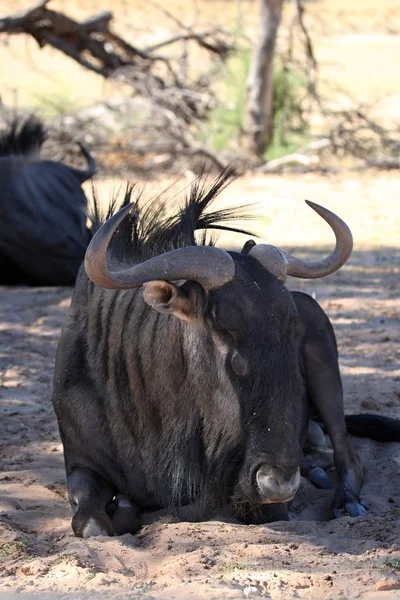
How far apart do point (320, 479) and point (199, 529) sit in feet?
3.53

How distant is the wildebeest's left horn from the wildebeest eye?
476mm

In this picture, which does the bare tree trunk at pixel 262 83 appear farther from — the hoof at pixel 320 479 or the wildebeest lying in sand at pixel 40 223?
the hoof at pixel 320 479

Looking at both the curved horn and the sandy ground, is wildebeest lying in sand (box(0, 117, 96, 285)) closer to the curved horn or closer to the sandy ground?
the sandy ground

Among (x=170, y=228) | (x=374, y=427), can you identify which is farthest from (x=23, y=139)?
(x=374, y=427)

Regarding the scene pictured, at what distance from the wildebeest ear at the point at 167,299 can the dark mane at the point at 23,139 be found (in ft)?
20.3

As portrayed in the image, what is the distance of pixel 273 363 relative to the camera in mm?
3846

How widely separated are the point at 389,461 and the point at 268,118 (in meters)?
11.4

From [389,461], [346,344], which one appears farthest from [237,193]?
[389,461]

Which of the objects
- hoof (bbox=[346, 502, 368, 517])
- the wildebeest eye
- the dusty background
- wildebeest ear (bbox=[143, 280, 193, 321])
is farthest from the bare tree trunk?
the wildebeest eye

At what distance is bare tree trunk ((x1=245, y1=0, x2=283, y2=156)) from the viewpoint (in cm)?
1548

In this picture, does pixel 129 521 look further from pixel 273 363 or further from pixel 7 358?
pixel 7 358

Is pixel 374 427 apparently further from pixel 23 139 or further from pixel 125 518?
pixel 23 139

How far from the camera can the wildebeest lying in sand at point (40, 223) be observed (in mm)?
9234

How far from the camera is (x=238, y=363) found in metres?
3.85
